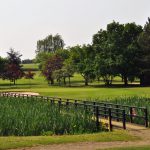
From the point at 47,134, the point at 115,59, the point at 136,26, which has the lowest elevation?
the point at 47,134

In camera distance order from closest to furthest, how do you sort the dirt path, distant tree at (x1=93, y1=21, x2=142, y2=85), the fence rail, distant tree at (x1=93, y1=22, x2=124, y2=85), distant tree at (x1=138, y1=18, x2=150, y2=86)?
the dirt path < the fence rail < distant tree at (x1=138, y1=18, x2=150, y2=86) < distant tree at (x1=93, y1=21, x2=142, y2=85) < distant tree at (x1=93, y1=22, x2=124, y2=85)

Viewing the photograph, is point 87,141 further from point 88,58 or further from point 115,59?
point 88,58

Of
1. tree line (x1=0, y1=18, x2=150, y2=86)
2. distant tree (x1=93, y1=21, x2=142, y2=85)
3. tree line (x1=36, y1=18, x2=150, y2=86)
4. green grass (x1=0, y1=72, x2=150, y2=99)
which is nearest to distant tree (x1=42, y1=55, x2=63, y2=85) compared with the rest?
tree line (x1=0, y1=18, x2=150, y2=86)

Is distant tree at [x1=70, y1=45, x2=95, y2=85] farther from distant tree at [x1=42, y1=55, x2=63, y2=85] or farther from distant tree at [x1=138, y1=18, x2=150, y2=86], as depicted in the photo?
distant tree at [x1=138, y1=18, x2=150, y2=86]

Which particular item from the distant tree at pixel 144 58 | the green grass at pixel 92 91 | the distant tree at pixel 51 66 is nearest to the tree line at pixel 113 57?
the distant tree at pixel 144 58

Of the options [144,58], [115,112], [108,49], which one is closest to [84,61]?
[108,49]

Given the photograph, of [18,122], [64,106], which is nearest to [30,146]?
[18,122]

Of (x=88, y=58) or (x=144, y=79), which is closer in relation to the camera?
(x=144, y=79)

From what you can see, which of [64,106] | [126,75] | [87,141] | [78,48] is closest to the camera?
[87,141]

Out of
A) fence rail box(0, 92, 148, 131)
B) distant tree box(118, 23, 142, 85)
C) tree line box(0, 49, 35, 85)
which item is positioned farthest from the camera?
tree line box(0, 49, 35, 85)

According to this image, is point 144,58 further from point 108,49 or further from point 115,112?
point 115,112

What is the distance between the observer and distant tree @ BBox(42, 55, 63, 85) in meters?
126

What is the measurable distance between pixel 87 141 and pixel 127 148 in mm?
2533

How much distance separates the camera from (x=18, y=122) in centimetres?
2362
